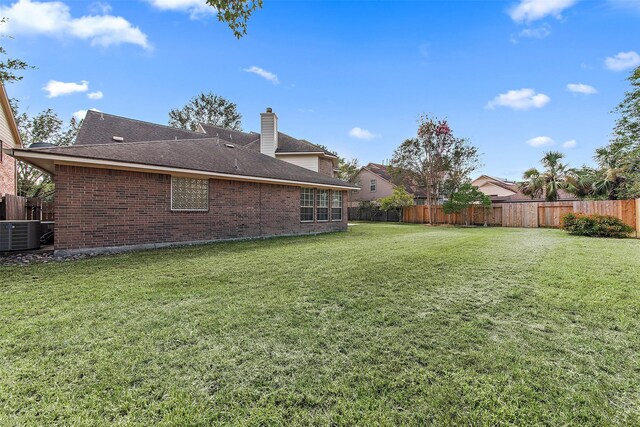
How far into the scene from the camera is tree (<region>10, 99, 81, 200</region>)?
1950cm

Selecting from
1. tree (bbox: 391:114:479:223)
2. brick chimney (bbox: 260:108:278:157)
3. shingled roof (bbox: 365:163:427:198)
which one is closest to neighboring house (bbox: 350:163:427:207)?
shingled roof (bbox: 365:163:427:198)

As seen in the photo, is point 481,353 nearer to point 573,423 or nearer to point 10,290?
point 573,423

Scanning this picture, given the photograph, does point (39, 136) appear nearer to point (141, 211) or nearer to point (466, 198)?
point (141, 211)

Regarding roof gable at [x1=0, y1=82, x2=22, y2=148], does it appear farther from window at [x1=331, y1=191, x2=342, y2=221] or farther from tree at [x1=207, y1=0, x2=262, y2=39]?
window at [x1=331, y1=191, x2=342, y2=221]

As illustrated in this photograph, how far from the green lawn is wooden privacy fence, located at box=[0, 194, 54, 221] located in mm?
6559

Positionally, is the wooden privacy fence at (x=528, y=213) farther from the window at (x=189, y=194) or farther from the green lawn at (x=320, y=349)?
the window at (x=189, y=194)

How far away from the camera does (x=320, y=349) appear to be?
2678mm

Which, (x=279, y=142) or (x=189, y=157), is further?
(x=279, y=142)

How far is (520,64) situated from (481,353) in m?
15.3

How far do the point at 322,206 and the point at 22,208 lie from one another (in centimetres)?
1152

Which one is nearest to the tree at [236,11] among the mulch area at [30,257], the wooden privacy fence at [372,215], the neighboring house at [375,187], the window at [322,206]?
the mulch area at [30,257]

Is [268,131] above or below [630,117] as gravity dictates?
above

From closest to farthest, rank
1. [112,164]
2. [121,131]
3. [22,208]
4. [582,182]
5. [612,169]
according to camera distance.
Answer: [112,164] < [22,208] < [121,131] < [612,169] < [582,182]

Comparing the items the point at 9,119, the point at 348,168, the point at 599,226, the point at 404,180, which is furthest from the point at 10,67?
the point at 348,168
